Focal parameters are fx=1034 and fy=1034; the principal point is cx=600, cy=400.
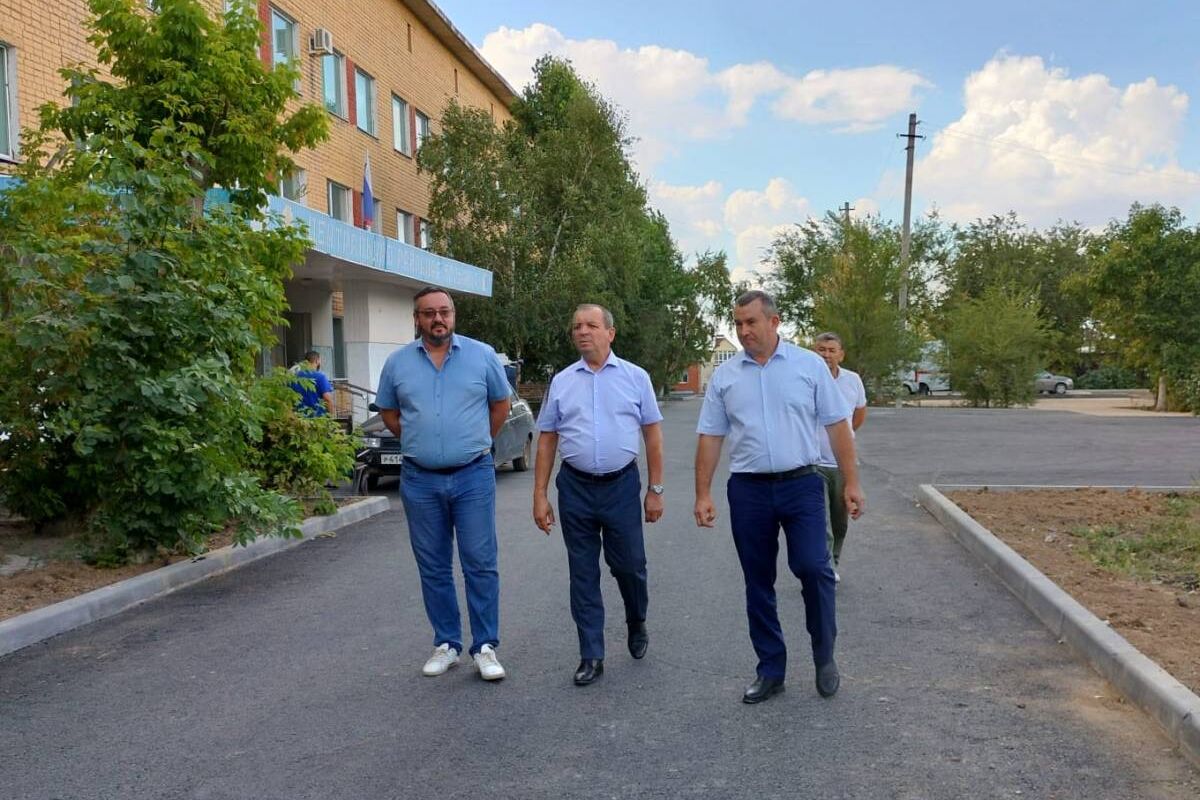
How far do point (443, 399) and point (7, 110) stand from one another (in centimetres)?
1189

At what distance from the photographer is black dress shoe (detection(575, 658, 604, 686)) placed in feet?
16.8

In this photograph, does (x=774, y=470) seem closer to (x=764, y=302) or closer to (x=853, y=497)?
(x=853, y=497)

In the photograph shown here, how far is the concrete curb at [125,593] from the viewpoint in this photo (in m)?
6.10

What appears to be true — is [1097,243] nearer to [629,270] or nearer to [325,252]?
[629,270]

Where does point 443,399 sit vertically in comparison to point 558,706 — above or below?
above

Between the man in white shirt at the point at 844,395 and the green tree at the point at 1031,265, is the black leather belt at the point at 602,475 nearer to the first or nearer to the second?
the man in white shirt at the point at 844,395

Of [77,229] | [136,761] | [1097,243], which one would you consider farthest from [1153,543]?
[1097,243]

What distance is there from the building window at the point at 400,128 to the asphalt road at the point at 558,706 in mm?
23225

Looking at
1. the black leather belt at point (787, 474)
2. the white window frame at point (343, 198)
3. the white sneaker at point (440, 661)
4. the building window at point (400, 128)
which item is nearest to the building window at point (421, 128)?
the building window at point (400, 128)

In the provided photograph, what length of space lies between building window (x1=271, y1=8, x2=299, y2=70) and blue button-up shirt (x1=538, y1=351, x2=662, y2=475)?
18924 mm

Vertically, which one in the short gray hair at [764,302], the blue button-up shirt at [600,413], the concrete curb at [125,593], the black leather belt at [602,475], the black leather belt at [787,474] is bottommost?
the concrete curb at [125,593]

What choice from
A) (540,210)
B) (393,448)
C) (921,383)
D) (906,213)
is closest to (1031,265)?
(921,383)

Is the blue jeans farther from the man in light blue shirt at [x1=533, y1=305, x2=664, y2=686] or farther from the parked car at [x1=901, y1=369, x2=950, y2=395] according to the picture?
the parked car at [x1=901, y1=369, x2=950, y2=395]

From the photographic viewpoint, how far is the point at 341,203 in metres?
25.7
